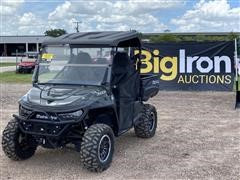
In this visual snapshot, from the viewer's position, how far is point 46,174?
19.4ft

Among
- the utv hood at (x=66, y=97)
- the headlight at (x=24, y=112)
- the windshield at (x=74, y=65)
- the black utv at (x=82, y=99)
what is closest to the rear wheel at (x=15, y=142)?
the black utv at (x=82, y=99)

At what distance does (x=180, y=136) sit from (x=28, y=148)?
3.07 meters

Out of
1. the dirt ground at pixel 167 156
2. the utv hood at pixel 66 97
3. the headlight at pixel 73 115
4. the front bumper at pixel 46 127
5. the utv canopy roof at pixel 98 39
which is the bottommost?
the dirt ground at pixel 167 156

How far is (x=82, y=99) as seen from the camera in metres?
5.90

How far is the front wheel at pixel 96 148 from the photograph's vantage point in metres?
5.72

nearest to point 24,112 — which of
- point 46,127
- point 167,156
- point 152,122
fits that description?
point 46,127

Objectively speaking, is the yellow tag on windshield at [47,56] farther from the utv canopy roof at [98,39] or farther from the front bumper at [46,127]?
the front bumper at [46,127]

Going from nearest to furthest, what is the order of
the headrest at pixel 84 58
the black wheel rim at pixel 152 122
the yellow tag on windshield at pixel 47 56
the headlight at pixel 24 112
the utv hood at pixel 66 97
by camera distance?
the utv hood at pixel 66 97 → the headlight at pixel 24 112 → the headrest at pixel 84 58 → the yellow tag on windshield at pixel 47 56 → the black wheel rim at pixel 152 122

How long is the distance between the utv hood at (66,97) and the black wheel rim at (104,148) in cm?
50

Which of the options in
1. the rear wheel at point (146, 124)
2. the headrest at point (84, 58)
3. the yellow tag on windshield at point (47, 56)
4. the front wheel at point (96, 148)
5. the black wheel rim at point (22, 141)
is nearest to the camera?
the front wheel at point (96, 148)

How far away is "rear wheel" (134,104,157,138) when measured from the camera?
25.8 feet

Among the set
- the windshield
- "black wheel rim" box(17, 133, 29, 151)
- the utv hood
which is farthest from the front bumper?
the windshield

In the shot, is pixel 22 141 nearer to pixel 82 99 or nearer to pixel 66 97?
pixel 66 97

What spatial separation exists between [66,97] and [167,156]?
1959mm
